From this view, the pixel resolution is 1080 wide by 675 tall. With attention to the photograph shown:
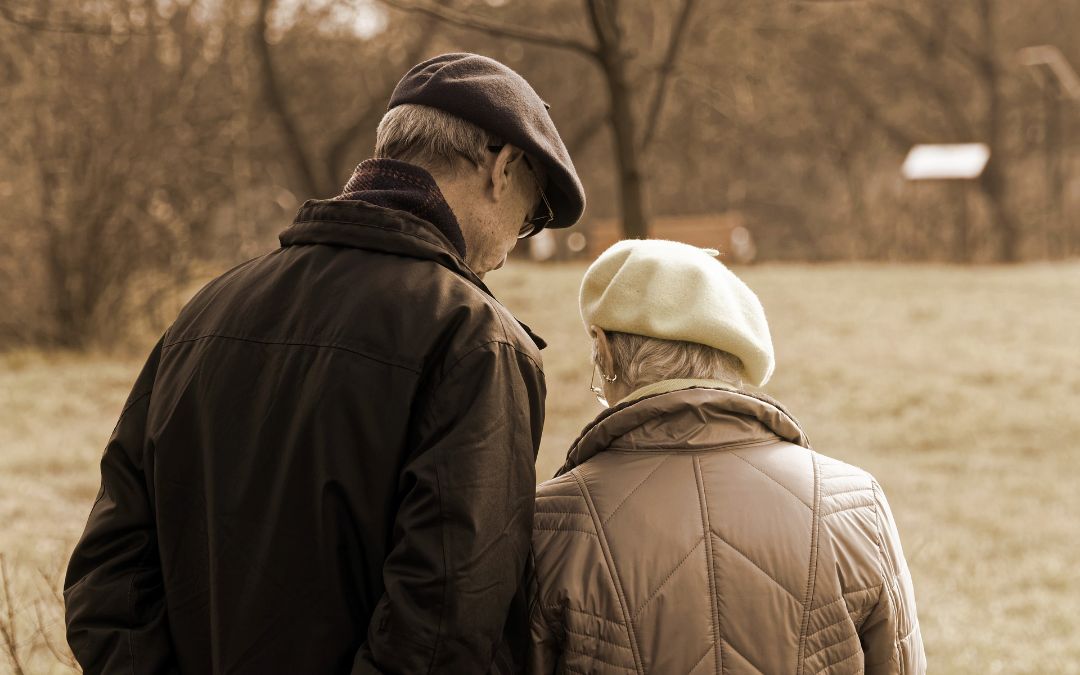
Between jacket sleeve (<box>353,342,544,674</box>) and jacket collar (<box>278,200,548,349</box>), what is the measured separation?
0.19 meters

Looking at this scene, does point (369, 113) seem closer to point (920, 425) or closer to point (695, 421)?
point (920, 425)

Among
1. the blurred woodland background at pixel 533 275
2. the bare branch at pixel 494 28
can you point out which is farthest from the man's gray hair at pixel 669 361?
the bare branch at pixel 494 28

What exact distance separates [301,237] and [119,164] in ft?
29.1

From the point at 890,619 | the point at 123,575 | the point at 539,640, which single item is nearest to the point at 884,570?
the point at 890,619

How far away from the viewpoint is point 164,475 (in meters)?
1.81

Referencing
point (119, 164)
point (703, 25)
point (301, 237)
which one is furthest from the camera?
point (703, 25)

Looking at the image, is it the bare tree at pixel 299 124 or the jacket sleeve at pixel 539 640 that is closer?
the jacket sleeve at pixel 539 640

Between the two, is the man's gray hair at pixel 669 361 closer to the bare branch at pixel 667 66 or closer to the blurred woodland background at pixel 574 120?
the blurred woodland background at pixel 574 120

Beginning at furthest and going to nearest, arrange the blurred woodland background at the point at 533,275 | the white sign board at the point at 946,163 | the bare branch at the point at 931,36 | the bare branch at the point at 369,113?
1. the bare branch at the point at 931,36
2. the white sign board at the point at 946,163
3. the bare branch at the point at 369,113
4. the blurred woodland background at the point at 533,275

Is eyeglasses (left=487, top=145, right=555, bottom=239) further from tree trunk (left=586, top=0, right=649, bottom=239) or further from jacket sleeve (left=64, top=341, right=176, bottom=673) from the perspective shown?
tree trunk (left=586, top=0, right=649, bottom=239)

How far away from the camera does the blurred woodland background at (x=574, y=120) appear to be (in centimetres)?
977

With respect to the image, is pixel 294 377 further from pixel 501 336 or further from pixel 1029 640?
pixel 1029 640

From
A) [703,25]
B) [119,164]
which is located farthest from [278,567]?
[703,25]

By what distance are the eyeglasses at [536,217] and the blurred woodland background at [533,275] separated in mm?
1531
